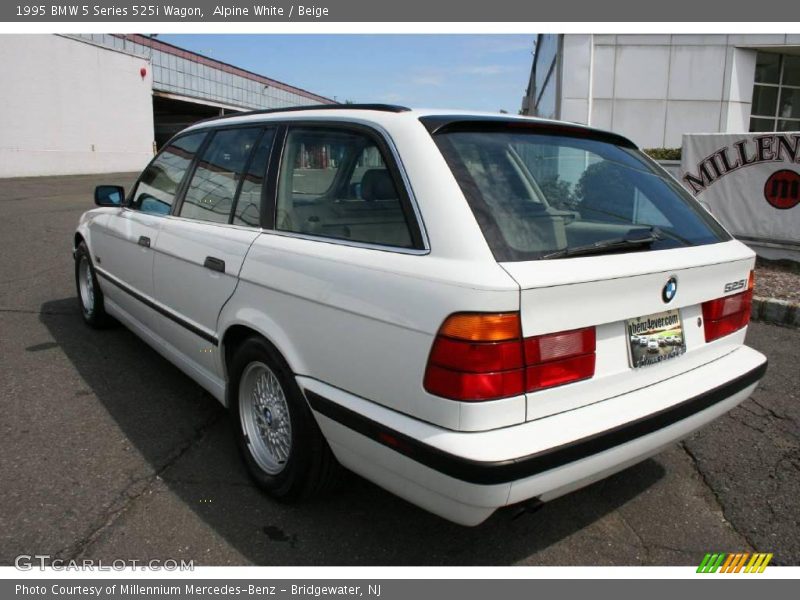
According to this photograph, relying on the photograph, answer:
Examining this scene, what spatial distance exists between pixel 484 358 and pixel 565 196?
1.07m

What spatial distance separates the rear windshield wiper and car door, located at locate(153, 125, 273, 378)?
1421 millimetres

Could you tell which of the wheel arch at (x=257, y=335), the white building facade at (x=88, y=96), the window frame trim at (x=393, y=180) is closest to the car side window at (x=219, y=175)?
the window frame trim at (x=393, y=180)

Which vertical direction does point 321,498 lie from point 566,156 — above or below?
below

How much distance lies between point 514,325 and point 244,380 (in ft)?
5.03

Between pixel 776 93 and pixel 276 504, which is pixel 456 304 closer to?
pixel 276 504

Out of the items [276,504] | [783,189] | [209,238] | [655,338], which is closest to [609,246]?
[655,338]

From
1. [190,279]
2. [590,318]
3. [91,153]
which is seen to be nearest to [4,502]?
[190,279]

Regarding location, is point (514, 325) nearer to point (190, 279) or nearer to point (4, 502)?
point (190, 279)

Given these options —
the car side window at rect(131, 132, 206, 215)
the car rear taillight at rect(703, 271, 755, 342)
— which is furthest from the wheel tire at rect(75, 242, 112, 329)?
the car rear taillight at rect(703, 271, 755, 342)

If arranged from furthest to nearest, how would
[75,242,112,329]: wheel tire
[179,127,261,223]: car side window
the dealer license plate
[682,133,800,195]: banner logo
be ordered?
[682,133,800,195]: banner logo → [75,242,112,329]: wheel tire → [179,127,261,223]: car side window → the dealer license plate

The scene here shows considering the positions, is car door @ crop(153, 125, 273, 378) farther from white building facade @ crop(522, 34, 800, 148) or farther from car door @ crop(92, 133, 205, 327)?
white building facade @ crop(522, 34, 800, 148)

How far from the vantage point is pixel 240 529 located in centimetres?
263

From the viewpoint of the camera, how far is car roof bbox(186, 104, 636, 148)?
2404 mm

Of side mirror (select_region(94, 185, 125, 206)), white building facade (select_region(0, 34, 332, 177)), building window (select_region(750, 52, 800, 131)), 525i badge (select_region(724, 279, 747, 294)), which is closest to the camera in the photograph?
525i badge (select_region(724, 279, 747, 294))
